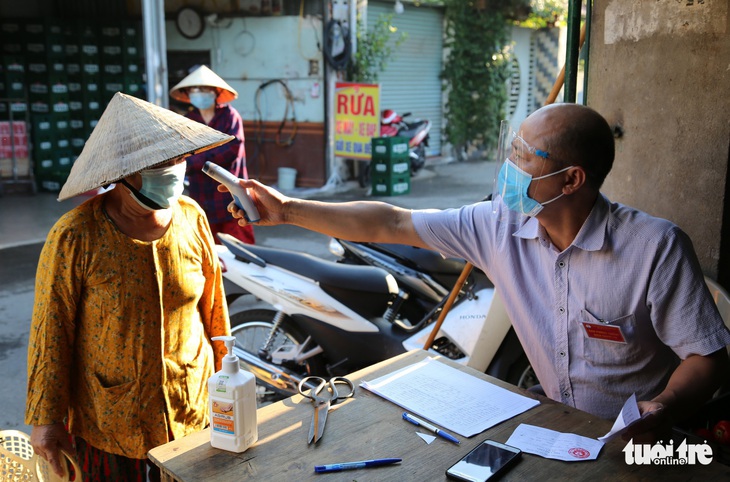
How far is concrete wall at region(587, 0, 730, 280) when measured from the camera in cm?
275

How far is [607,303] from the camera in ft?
6.79

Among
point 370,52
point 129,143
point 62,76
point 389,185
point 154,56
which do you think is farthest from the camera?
point 370,52

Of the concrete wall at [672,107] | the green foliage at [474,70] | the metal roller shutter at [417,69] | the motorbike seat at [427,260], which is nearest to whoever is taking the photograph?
the concrete wall at [672,107]

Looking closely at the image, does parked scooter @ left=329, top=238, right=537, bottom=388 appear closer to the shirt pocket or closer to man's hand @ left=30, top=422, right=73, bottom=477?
the shirt pocket

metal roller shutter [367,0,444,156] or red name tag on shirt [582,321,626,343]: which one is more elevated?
metal roller shutter [367,0,444,156]

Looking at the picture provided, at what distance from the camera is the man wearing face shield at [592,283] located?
197cm

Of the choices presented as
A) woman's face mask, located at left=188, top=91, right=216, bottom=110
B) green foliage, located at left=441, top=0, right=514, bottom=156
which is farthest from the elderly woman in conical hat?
green foliage, located at left=441, top=0, right=514, bottom=156

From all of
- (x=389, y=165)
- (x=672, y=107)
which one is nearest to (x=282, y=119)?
(x=389, y=165)

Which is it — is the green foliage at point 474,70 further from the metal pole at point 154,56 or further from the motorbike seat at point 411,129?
the metal pole at point 154,56

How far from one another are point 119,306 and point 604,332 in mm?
1482

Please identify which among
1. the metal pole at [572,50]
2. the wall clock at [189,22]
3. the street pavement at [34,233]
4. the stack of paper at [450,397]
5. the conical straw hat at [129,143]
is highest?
the wall clock at [189,22]

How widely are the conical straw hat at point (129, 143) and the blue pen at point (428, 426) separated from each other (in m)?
1.03

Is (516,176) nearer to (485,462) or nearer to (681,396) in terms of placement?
(681,396)

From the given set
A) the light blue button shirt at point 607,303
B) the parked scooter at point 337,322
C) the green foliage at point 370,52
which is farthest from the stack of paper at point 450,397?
the green foliage at point 370,52
